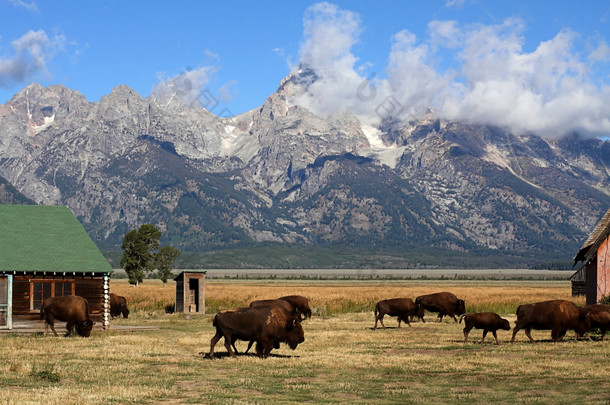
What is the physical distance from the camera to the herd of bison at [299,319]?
2888cm

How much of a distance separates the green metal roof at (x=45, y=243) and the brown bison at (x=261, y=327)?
17.2 m

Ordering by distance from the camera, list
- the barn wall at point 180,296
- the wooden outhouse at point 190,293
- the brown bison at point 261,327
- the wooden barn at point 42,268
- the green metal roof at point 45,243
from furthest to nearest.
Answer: the barn wall at point 180,296 → the wooden outhouse at point 190,293 → the green metal roof at point 45,243 → the wooden barn at point 42,268 → the brown bison at point 261,327

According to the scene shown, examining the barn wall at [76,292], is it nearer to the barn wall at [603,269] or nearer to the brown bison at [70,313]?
the brown bison at [70,313]

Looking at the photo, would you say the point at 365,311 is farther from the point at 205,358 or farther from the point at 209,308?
the point at 205,358

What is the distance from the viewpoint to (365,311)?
203 feet

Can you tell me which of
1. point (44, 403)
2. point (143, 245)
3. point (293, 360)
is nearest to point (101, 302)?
point (293, 360)

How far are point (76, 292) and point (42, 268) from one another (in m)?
2.33

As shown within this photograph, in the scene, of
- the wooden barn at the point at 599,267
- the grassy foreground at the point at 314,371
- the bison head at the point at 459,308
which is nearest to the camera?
the grassy foreground at the point at 314,371

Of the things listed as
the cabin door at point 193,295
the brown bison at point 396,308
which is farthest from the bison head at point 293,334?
the cabin door at point 193,295

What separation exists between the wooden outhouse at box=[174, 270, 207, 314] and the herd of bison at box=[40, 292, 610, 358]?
59.6 feet

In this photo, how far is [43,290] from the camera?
43.8 metres

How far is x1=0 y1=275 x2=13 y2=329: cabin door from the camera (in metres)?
42.7

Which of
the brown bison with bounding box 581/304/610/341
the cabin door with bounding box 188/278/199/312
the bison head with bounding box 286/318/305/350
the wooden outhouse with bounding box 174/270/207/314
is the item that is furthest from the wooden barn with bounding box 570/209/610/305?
the cabin door with bounding box 188/278/199/312

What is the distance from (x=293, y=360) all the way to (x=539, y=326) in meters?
12.0
